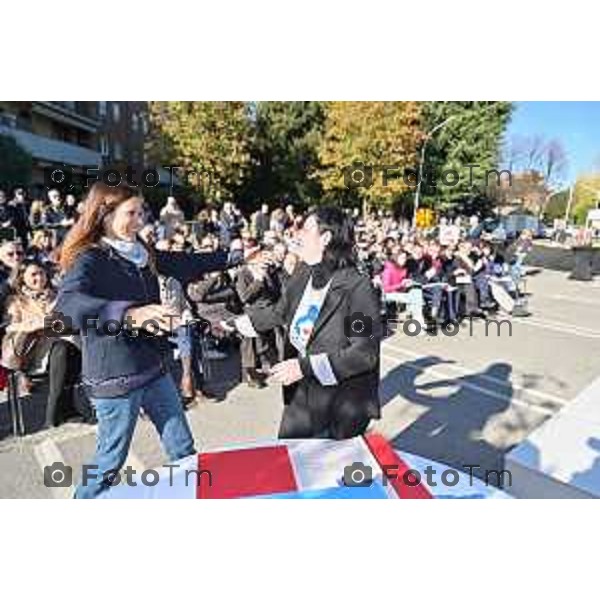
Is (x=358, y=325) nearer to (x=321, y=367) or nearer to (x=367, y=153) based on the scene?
(x=321, y=367)

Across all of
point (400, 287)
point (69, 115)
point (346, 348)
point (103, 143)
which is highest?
point (69, 115)

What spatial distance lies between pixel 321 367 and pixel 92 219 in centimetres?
102

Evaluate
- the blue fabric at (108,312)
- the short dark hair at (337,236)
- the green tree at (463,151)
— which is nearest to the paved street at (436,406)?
the blue fabric at (108,312)

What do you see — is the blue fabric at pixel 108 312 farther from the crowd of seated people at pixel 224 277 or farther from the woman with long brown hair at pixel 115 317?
the crowd of seated people at pixel 224 277

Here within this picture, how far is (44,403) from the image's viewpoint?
421 cm

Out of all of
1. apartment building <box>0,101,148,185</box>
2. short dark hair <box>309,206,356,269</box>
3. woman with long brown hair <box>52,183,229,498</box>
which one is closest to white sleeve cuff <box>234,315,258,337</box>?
woman with long brown hair <box>52,183,229,498</box>

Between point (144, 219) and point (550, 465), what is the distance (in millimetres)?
2077

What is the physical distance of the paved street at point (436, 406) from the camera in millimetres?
3439

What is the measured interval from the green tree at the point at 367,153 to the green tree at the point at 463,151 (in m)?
0.31

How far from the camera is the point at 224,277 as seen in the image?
16.5 ft

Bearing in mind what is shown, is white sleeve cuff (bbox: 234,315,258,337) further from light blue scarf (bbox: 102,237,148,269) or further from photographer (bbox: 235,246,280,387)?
photographer (bbox: 235,246,280,387)

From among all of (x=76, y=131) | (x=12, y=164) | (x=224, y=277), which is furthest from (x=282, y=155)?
(x=76, y=131)
